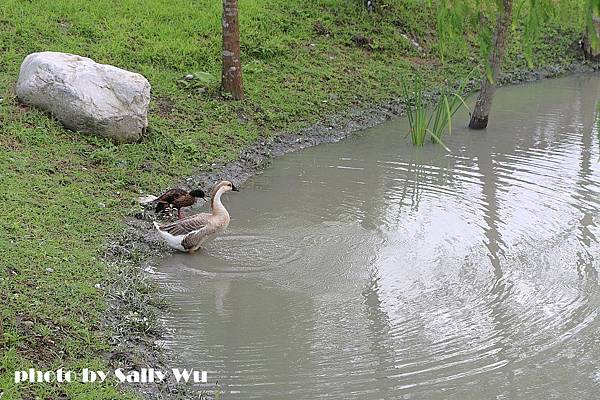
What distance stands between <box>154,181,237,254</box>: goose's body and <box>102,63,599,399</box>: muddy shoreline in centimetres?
27

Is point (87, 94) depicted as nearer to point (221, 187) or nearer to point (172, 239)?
point (221, 187)

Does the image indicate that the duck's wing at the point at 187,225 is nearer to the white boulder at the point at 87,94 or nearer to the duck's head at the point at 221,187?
the duck's head at the point at 221,187

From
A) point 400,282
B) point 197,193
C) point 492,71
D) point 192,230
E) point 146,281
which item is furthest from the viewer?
point 492,71

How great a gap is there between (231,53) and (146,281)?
622 cm

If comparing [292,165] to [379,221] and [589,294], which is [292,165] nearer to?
[379,221]

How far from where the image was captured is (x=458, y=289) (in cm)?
802

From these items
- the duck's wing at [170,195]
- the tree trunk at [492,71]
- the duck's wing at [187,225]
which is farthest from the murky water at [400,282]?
the tree trunk at [492,71]

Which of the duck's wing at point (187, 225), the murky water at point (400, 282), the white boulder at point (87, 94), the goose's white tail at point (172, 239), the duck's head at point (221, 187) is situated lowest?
the murky water at point (400, 282)

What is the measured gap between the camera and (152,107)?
41.7ft

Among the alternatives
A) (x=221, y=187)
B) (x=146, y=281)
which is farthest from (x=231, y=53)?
(x=146, y=281)

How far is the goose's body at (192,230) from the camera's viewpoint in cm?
855

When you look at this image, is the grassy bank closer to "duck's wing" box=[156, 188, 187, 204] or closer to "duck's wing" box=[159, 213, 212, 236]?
"duck's wing" box=[156, 188, 187, 204]

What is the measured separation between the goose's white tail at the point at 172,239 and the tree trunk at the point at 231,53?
5216 millimetres

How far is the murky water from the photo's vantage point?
6.52m
